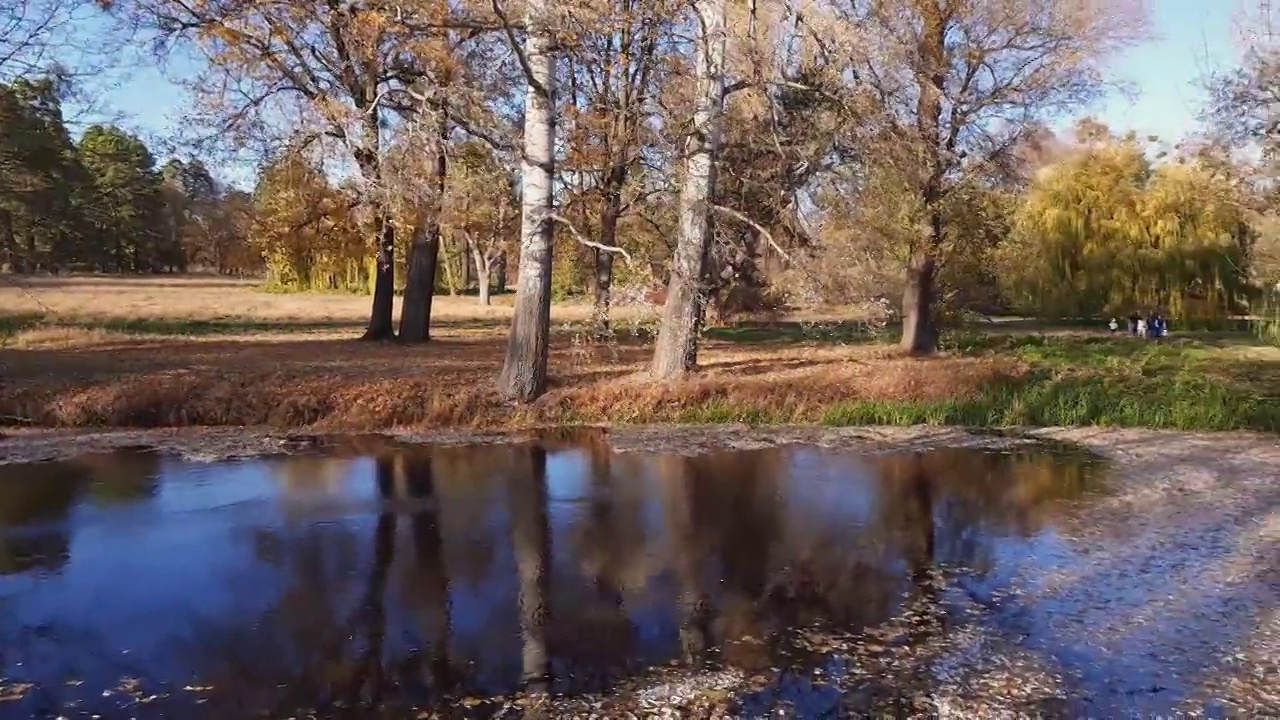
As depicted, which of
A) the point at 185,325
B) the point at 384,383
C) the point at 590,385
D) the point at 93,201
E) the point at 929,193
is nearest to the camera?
the point at 384,383

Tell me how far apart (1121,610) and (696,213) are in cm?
1084

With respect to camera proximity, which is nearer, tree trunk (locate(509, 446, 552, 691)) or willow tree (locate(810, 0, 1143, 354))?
tree trunk (locate(509, 446, 552, 691))

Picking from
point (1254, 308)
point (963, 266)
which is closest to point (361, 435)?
point (963, 266)

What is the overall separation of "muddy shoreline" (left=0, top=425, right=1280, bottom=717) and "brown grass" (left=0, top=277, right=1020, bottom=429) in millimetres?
1372

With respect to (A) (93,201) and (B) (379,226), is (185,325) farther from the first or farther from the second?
(B) (379,226)

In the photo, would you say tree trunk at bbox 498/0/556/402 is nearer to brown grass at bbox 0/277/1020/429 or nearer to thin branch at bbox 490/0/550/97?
thin branch at bbox 490/0/550/97

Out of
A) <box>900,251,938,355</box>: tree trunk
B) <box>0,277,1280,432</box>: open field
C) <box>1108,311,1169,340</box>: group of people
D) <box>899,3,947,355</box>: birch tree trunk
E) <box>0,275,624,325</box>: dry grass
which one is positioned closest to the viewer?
<box>0,277,1280,432</box>: open field

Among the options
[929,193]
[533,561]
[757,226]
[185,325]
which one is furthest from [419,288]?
[533,561]

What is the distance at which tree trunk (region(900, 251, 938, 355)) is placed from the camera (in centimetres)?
2502

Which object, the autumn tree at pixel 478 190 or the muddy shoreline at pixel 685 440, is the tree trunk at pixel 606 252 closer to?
the autumn tree at pixel 478 190

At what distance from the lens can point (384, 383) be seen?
56.2ft

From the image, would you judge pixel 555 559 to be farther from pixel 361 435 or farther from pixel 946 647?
pixel 361 435

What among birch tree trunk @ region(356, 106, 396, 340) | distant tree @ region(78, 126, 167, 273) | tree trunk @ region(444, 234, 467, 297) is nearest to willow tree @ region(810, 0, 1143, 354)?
birch tree trunk @ region(356, 106, 396, 340)

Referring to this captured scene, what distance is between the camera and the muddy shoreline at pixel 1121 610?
20.9 feet
